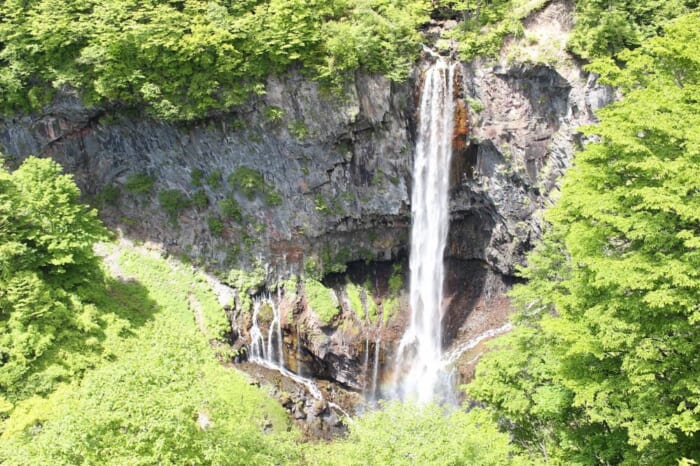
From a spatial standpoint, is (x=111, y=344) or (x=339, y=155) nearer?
(x=111, y=344)

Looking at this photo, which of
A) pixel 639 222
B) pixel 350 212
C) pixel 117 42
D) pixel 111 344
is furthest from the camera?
pixel 350 212

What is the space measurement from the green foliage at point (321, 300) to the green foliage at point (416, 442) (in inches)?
579

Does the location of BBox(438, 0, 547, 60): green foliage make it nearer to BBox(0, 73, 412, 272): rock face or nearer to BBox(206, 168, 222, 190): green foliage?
BBox(0, 73, 412, 272): rock face

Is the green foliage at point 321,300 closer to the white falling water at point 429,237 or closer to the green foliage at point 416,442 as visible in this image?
the white falling water at point 429,237

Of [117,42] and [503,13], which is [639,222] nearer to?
[503,13]

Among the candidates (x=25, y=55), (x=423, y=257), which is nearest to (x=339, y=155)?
(x=423, y=257)

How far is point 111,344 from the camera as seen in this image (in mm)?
21000

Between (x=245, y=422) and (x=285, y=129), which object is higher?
(x=285, y=129)

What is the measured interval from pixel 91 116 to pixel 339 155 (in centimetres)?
1211

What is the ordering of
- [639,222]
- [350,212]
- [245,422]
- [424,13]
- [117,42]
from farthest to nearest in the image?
[350,212], [424,13], [117,42], [245,422], [639,222]

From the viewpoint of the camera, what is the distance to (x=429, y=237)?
27.2 metres

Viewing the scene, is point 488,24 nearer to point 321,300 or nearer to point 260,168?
point 260,168

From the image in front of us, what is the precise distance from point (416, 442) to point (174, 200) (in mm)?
21186

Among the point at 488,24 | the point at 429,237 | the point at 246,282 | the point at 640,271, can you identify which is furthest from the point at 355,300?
the point at 640,271
